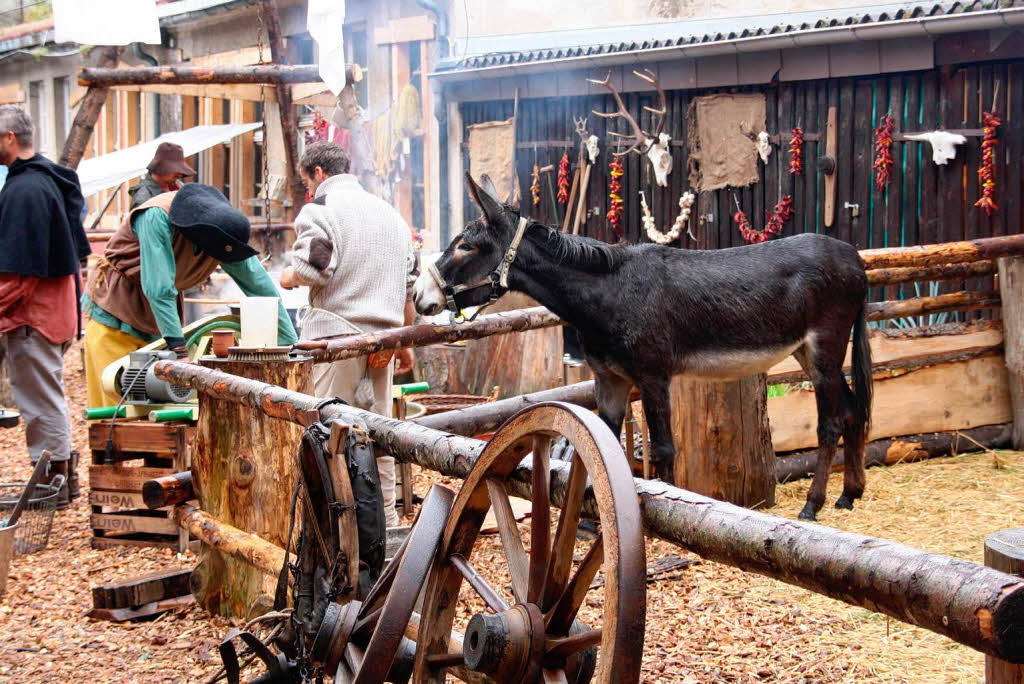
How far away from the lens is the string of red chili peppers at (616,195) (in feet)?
40.1

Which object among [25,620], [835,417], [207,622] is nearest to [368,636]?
[207,622]

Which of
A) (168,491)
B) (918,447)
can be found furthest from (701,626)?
(918,447)

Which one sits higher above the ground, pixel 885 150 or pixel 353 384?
pixel 885 150

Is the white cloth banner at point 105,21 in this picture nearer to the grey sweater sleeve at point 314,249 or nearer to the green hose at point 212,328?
the green hose at point 212,328

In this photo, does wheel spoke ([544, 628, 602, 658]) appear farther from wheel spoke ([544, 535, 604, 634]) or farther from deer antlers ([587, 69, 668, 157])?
deer antlers ([587, 69, 668, 157])

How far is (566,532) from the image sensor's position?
2.08 m

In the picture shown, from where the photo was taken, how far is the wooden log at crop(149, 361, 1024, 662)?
1431mm

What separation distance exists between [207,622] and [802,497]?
3.69 metres

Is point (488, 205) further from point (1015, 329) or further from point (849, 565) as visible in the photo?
point (1015, 329)

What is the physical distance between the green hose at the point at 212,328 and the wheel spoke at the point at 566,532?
424cm

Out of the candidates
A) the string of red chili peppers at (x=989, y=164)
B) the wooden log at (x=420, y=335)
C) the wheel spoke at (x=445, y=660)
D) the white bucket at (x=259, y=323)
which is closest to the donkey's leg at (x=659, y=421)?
the wooden log at (x=420, y=335)

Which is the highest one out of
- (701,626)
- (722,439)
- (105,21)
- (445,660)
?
(105,21)

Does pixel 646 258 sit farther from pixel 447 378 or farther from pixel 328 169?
pixel 447 378

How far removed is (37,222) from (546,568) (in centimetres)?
502
